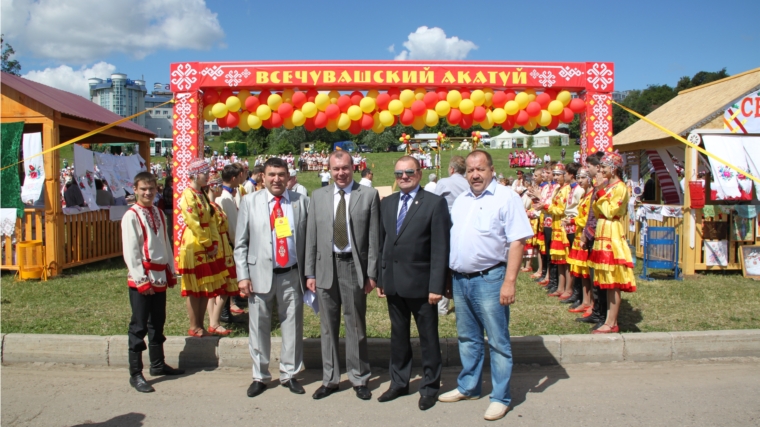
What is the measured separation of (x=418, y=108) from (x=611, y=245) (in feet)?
14.6

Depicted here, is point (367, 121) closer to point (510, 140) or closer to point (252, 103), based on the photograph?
point (252, 103)

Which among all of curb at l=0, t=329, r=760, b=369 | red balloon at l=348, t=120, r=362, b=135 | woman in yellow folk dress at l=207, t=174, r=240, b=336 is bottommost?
curb at l=0, t=329, r=760, b=369

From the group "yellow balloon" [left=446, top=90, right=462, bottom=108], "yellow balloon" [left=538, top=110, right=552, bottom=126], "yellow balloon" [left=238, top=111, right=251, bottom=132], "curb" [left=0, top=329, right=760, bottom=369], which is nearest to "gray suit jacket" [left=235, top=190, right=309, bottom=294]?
"curb" [left=0, top=329, right=760, bottom=369]

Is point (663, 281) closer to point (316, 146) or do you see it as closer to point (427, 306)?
point (427, 306)

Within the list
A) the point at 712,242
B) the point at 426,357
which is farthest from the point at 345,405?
the point at 712,242

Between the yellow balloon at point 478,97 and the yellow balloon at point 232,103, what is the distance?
13.1ft

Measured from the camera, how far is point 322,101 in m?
8.96

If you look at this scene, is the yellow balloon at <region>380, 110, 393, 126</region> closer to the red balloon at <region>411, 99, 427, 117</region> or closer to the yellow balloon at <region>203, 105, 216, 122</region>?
the red balloon at <region>411, 99, 427, 117</region>

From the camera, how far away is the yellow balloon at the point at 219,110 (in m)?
8.90

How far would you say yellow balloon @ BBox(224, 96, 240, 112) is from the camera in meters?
8.88

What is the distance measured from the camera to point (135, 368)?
14.6ft

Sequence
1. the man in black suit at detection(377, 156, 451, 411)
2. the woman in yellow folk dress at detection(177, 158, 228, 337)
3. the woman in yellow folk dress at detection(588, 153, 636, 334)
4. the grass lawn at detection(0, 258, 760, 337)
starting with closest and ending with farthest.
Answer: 1. the man in black suit at detection(377, 156, 451, 411)
2. the woman in yellow folk dress at detection(177, 158, 228, 337)
3. the woman in yellow folk dress at detection(588, 153, 636, 334)
4. the grass lawn at detection(0, 258, 760, 337)

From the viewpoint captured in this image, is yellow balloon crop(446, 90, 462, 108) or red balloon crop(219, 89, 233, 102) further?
red balloon crop(219, 89, 233, 102)

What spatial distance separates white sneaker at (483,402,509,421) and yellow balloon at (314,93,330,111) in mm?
6325
